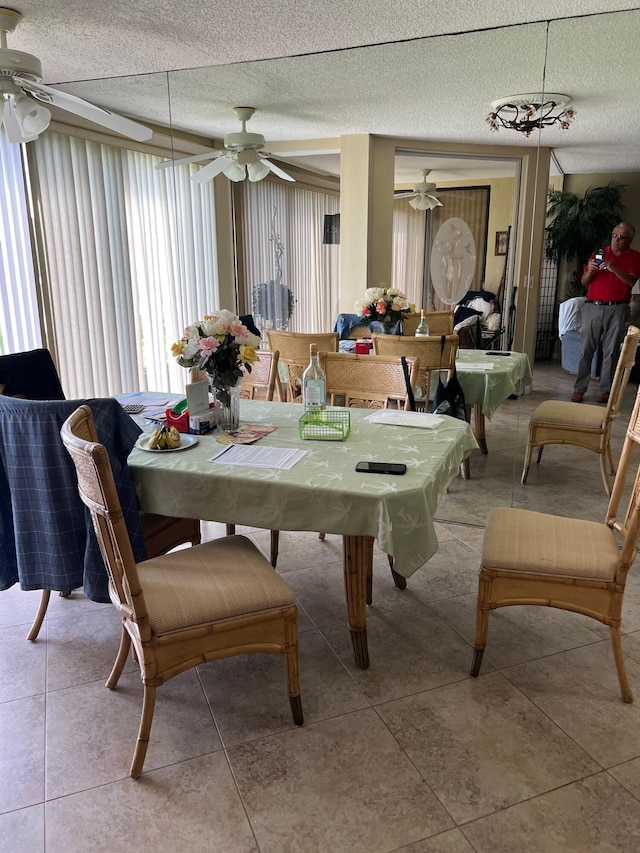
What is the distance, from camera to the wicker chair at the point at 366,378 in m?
2.77

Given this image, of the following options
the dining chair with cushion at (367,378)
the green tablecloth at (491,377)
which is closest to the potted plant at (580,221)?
the green tablecloth at (491,377)

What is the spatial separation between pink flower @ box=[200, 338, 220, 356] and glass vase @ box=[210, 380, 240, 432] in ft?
0.48

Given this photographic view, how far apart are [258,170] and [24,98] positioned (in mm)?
1622

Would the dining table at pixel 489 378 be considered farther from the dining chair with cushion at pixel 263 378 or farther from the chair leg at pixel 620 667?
the chair leg at pixel 620 667

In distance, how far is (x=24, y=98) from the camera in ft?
7.86

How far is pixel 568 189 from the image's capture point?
9.66 feet

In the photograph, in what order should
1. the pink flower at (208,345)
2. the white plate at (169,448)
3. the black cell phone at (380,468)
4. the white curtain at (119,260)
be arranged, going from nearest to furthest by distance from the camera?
the black cell phone at (380,468)
the white plate at (169,448)
the pink flower at (208,345)
the white curtain at (119,260)

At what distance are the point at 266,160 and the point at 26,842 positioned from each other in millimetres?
3463

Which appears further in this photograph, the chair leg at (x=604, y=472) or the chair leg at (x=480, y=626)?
the chair leg at (x=604, y=472)

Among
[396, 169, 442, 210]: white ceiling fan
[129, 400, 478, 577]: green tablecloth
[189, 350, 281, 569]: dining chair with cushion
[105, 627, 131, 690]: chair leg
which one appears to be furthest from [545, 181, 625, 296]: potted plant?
[105, 627, 131, 690]: chair leg

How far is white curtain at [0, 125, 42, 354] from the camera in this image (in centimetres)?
366

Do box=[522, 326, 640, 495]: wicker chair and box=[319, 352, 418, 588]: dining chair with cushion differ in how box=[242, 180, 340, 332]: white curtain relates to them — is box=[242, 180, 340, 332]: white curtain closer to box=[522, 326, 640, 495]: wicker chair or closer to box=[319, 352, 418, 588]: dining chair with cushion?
box=[319, 352, 418, 588]: dining chair with cushion

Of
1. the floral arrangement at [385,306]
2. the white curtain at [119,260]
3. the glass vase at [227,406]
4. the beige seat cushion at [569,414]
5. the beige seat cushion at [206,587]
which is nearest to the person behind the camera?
the beige seat cushion at [206,587]

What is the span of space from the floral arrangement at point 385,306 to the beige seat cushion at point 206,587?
2.04m
